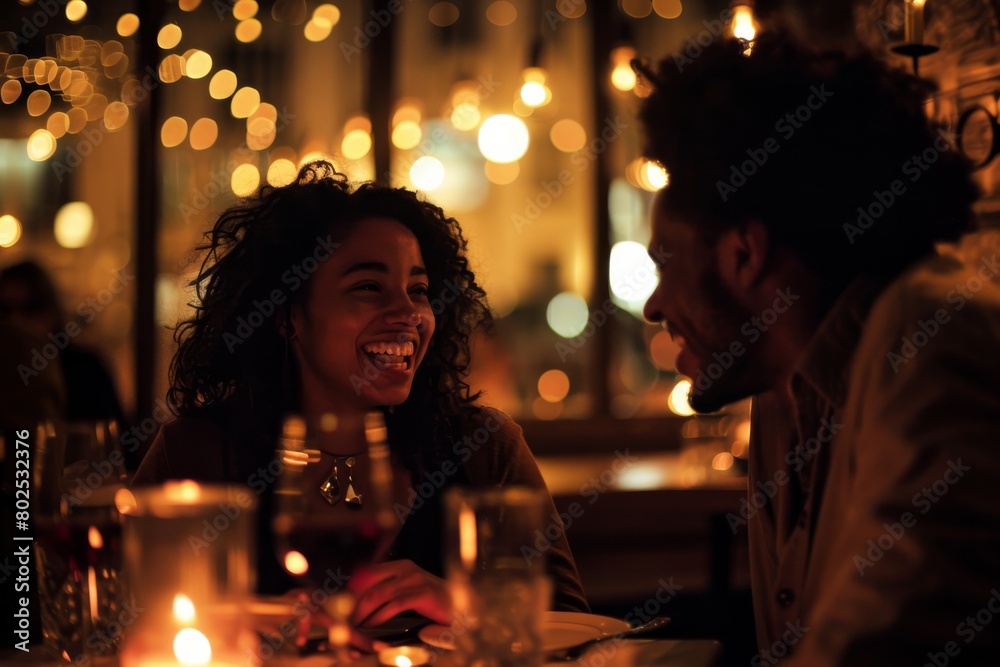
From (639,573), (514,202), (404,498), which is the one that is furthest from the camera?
(514,202)

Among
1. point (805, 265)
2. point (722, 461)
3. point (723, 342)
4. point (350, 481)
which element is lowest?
point (722, 461)

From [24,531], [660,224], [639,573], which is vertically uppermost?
[660,224]

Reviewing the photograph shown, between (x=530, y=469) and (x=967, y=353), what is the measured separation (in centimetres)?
114

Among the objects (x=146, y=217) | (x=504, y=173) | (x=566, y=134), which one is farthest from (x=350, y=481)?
(x=504, y=173)

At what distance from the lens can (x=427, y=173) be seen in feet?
20.2

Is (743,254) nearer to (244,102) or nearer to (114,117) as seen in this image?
(114,117)

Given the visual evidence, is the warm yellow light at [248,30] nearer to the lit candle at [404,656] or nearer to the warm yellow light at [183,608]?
the lit candle at [404,656]

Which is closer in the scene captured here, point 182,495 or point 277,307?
point 182,495

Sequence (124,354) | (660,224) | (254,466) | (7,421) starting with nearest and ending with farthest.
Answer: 1. (660,224)
2. (254,466)
3. (7,421)
4. (124,354)

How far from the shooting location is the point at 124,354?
4.97m

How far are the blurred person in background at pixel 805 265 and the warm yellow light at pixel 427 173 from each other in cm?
460

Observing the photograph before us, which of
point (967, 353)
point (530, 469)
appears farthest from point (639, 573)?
point (967, 353)

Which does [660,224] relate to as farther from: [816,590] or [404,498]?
[404,498]

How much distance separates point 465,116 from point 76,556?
16.9 feet
